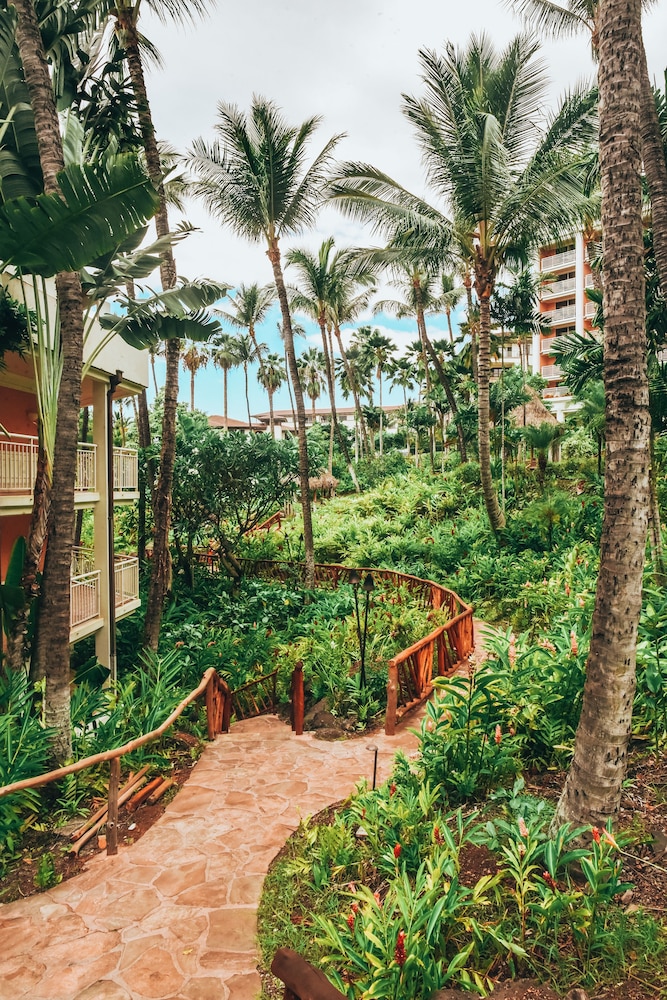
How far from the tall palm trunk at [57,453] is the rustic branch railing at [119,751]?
71 centimetres

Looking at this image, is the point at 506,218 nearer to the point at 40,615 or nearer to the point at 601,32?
the point at 601,32

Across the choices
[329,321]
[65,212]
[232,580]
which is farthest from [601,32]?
[329,321]

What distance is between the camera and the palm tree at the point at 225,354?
45.0 metres

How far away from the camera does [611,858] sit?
3.12 meters

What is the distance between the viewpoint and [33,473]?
995 cm

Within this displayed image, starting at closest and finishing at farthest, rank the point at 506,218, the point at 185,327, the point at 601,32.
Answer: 1. the point at 601,32
2. the point at 185,327
3. the point at 506,218

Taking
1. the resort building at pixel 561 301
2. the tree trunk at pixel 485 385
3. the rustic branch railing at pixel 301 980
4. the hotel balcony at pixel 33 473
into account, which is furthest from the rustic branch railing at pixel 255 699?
the resort building at pixel 561 301

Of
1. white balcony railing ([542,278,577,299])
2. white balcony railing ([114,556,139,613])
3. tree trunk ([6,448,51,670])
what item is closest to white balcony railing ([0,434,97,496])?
tree trunk ([6,448,51,670])

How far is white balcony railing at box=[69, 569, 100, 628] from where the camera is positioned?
10.3 metres

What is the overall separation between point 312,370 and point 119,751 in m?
51.1

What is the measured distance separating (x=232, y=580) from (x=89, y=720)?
8.31 m

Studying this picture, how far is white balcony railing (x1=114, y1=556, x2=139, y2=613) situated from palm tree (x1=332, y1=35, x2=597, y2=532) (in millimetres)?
8637

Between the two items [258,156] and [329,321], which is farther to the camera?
[329,321]

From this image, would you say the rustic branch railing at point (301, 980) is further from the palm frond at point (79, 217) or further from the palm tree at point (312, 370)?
the palm tree at point (312, 370)
